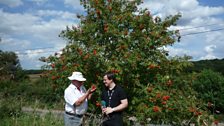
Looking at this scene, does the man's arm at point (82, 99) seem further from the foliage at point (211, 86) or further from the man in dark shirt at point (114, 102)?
the foliage at point (211, 86)

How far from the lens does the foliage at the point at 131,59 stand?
7580mm

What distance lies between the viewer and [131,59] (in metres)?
7.56

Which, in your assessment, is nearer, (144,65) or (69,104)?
(69,104)

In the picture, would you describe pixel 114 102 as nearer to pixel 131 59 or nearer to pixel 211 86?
pixel 131 59

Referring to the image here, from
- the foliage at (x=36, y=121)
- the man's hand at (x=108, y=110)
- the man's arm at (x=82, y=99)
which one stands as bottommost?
the foliage at (x=36, y=121)

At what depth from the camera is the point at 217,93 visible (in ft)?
77.0

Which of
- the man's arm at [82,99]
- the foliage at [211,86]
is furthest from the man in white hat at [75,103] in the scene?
the foliage at [211,86]

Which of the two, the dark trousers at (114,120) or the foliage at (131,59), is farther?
the foliage at (131,59)

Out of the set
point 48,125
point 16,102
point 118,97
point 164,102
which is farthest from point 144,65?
point 16,102

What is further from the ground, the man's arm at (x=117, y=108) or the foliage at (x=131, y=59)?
the foliage at (x=131, y=59)

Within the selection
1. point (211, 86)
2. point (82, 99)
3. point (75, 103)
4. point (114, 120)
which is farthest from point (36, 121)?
point (211, 86)

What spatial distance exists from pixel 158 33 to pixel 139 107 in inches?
67.3

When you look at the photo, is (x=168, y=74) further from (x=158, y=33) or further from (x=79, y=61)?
(x=79, y=61)

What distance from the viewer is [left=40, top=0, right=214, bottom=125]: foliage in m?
7.58
